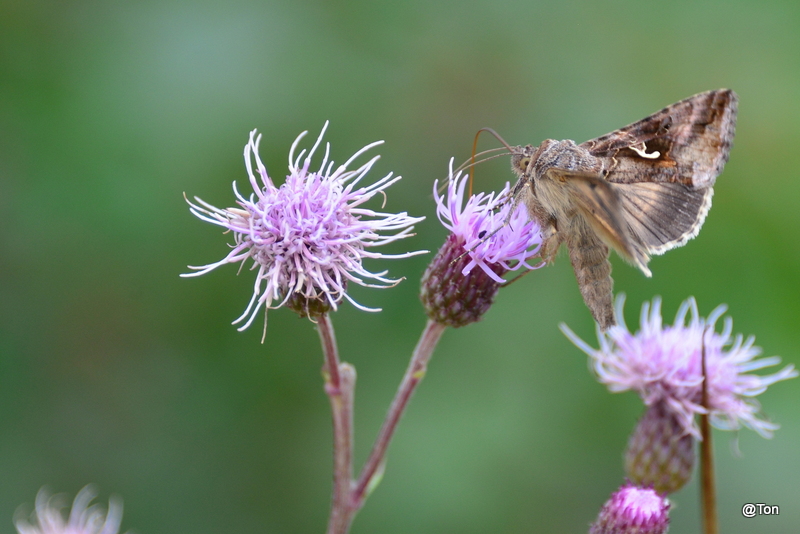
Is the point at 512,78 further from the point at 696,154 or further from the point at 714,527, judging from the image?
the point at 714,527

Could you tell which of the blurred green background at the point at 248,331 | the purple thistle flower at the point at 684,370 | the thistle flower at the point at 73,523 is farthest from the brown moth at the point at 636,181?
the thistle flower at the point at 73,523

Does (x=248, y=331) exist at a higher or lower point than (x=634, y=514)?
higher

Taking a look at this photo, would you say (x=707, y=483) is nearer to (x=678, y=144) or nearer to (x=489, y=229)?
(x=489, y=229)

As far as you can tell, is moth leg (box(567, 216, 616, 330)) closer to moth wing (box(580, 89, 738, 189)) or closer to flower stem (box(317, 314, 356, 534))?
moth wing (box(580, 89, 738, 189))

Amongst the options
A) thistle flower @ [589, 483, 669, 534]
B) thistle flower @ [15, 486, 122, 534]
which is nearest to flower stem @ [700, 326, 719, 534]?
thistle flower @ [589, 483, 669, 534]

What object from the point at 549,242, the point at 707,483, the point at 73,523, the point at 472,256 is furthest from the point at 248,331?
the point at 707,483

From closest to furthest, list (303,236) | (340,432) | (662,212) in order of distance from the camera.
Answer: (303,236) < (340,432) < (662,212)
